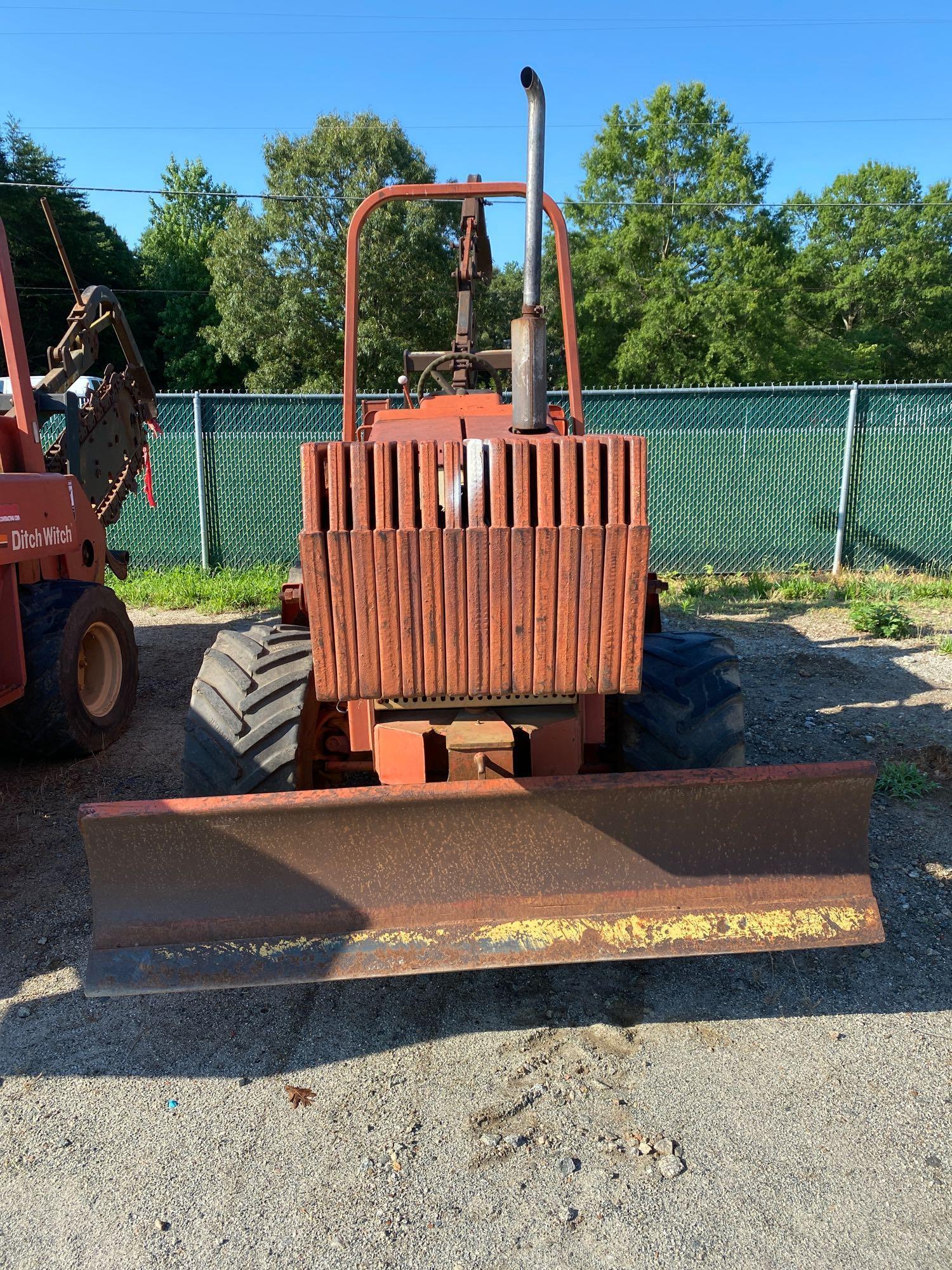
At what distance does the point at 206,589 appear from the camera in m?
9.91

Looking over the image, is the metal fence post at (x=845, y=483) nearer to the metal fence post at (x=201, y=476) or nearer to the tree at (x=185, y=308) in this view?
the metal fence post at (x=201, y=476)

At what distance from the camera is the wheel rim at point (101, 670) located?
5.54 meters

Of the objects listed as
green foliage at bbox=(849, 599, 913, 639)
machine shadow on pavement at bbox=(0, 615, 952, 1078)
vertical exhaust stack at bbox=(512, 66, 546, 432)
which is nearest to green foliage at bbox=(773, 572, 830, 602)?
green foliage at bbox=(849, 599, 913, 639)

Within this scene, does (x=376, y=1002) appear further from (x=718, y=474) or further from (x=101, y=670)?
(x=718, y=474)

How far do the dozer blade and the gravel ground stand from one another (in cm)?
36

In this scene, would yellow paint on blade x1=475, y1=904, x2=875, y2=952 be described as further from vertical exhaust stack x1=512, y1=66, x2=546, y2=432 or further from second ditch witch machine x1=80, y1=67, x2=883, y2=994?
vertical exhaust stack x1=512, y1=66, x2=546, y2=432

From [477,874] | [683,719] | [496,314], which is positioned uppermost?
[496,314]

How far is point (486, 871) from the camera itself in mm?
2725

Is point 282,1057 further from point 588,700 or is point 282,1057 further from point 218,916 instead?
point 588,700

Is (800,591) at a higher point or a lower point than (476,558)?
lower

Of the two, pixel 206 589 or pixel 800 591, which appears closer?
pixel 800 591

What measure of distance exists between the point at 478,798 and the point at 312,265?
2815cm

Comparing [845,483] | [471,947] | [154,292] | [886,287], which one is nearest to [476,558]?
[471,947]

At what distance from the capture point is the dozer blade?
2.66 meters
